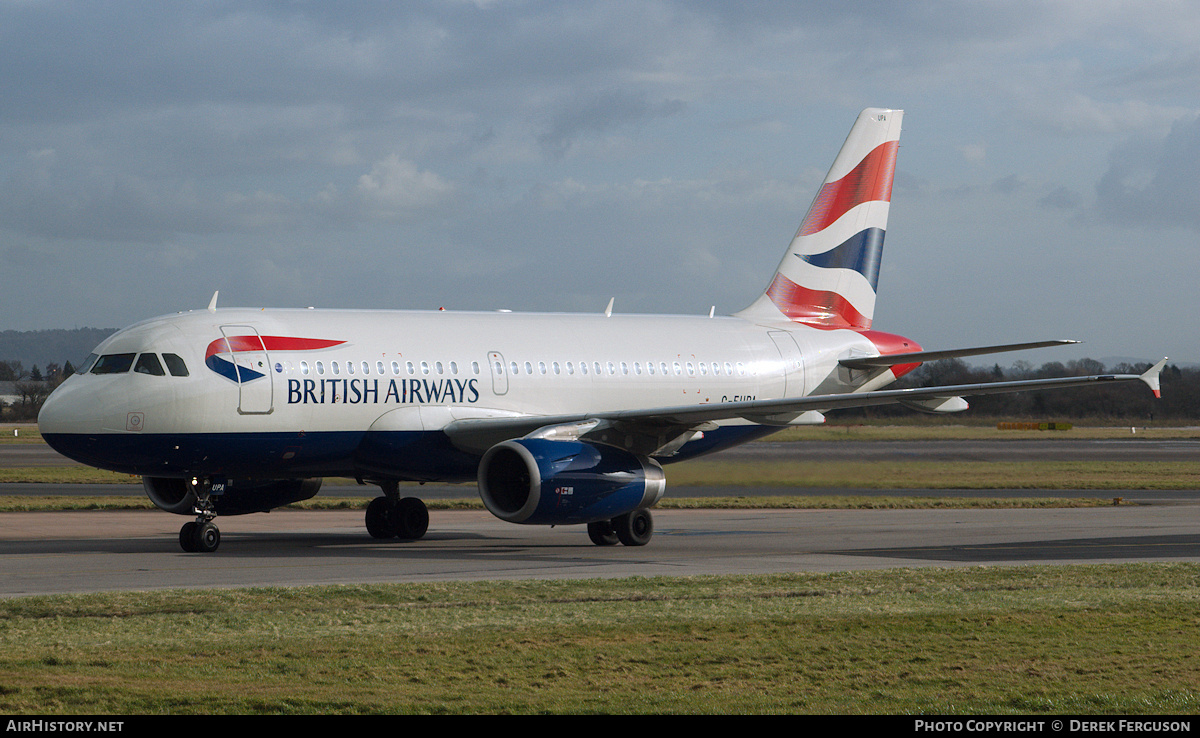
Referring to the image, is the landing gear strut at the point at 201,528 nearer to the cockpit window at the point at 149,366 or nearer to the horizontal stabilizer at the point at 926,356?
the cockpit window at the point at 149,366

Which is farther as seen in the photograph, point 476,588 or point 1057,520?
point 1057,520

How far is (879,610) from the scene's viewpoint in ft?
47.1

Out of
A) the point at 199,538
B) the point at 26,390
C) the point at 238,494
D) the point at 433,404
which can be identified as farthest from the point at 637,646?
the point at 26,390

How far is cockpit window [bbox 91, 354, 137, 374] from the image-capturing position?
21781mm

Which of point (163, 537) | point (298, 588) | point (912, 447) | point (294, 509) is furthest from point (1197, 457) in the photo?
point (298, 588)

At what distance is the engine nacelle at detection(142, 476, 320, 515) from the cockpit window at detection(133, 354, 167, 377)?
9.58 feet

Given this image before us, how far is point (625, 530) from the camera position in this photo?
24.0 m

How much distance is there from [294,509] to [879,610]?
22.4 meters

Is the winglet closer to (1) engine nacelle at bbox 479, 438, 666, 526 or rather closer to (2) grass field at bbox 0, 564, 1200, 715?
(2) grass field at bbox 0, 564, 1200, 715

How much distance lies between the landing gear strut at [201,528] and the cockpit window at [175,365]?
1.95 metres

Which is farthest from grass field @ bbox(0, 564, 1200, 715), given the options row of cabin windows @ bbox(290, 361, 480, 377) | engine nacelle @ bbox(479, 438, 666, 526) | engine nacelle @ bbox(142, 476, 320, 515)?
engine nacelle @ bbox(142, 476, 320, 515)

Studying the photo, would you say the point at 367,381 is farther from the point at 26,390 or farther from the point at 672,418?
the point at 26,390

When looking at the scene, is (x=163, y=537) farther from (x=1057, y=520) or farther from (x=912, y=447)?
(x=912, y=447)

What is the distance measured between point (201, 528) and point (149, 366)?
9.30 ft
